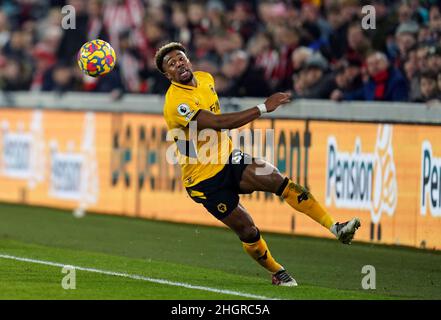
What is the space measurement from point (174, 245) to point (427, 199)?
3.33 metres

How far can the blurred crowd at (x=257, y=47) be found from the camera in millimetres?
15297

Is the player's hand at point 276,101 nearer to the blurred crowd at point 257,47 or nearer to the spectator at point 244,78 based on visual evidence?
the blurred crowd at point 257,47

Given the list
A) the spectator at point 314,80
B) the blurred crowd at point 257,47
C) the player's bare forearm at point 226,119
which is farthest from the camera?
the spectator at point 314,80

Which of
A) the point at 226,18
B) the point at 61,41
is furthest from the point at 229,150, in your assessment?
the point at 61,41

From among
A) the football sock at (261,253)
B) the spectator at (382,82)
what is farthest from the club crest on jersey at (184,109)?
the spectator at (382,82)

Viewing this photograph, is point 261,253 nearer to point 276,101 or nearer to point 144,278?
point 144,278

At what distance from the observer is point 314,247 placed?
569 inches

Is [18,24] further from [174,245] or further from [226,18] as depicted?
[174,245]

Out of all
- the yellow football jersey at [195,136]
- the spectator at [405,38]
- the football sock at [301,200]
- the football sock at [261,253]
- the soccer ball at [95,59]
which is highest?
the spectator at [405,38]

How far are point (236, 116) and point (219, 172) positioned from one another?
729mm

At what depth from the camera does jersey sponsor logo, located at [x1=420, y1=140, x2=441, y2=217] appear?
13.5m

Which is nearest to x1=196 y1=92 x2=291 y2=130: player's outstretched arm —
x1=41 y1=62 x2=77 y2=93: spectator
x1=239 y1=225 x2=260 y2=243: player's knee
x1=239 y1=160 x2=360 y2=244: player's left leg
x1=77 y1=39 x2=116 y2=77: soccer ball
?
x1=239 y1=160 x2=360 y2=244: player's left leg

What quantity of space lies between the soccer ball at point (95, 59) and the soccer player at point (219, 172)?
1612 millimetres

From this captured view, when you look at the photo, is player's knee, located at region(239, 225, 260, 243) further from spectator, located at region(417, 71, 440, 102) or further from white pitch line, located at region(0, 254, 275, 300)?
spectator, located at region(417, 71, 440, 102)
